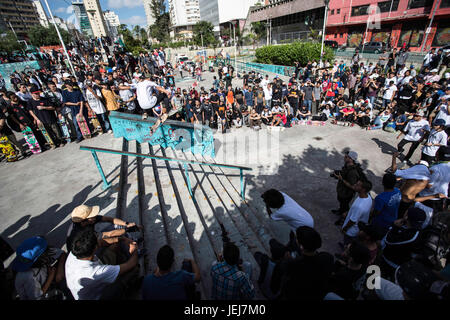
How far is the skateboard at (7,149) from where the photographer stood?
5.62m

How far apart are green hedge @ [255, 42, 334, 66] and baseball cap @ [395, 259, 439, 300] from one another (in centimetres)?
2509

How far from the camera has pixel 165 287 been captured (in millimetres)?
1992

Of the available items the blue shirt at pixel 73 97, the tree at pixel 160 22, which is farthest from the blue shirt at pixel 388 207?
the tree at pixel 160 22

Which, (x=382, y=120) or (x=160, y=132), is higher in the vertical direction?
(x=160, y=132)

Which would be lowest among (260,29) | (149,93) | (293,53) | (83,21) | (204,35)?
(149,93)

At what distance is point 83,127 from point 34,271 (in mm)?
5789

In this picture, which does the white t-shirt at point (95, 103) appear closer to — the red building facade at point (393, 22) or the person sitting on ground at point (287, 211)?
the person sitting on ground at point (287, 211)

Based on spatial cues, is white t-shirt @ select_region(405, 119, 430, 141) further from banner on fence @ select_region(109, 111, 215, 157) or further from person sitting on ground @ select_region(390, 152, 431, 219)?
banner on fence @ select_region(109, 111, 215, 157)

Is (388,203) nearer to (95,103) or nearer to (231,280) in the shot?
(231,280)

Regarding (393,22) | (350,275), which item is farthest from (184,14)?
(350,275)

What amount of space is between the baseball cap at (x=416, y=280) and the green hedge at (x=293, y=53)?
25.1 meters

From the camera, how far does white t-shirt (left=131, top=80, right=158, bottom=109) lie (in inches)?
219
